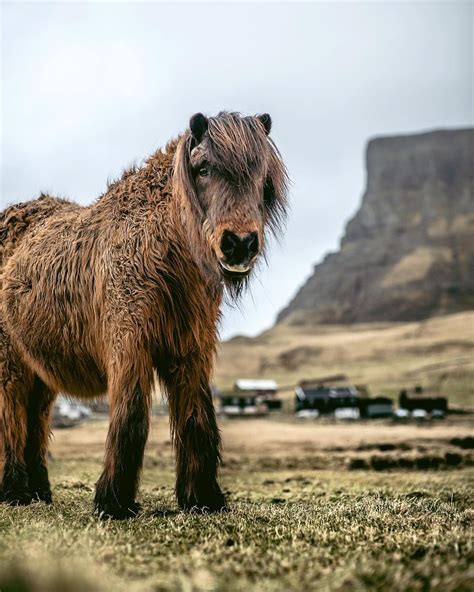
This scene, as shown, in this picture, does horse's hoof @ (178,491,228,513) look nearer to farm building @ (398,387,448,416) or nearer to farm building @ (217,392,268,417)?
farm building @ (398,387,448,416)

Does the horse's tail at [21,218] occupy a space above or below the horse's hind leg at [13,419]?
above

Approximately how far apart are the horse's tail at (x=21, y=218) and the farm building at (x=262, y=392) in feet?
185

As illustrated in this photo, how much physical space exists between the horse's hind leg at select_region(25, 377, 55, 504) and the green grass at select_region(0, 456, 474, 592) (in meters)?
0.99

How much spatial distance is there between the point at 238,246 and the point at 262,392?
7081 cm

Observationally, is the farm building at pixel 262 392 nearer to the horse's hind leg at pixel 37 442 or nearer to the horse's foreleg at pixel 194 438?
the horse's hind leg at pixel 37 442

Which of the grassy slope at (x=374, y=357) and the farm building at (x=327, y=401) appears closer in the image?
the farm building at (x=327, y=401)

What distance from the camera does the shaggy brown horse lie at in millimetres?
6980

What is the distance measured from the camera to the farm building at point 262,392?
67.9 meters

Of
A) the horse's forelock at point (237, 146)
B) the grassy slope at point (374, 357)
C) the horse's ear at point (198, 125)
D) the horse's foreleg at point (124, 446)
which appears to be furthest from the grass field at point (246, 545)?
the grassy slope at point (374, 357)

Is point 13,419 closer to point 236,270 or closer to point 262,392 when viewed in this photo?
point 236,270

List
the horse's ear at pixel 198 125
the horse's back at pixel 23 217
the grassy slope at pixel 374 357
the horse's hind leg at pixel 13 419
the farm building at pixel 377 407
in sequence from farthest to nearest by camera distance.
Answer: the grassy slope at pixel 374 357
the farm building at pixel 377 407
the horse's back at pixel 23 217
the horse's hind leg at pixel 13 419
the horse's ear at pixel 198 125

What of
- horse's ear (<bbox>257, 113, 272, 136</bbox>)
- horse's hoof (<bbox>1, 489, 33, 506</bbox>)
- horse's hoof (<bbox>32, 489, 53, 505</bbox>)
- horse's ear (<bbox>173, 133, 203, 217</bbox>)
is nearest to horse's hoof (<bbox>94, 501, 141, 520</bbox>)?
horse's hoof (<bbox>1, 489, 33, 506</bbox>)

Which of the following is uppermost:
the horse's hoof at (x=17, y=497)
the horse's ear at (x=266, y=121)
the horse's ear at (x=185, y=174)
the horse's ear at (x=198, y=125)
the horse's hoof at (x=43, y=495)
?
the horse's ear at (x=266, y=121)

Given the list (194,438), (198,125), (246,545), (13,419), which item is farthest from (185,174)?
(13,419)
